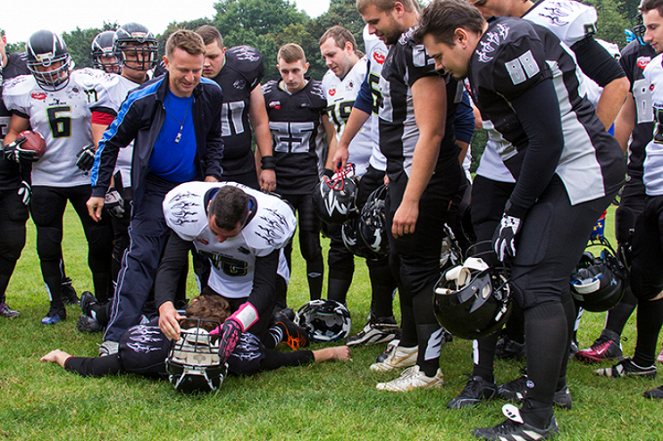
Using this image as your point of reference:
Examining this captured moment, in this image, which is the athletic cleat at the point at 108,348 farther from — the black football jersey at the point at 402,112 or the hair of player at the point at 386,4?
the hair of player at the point at 386,4

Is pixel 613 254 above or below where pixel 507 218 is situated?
below

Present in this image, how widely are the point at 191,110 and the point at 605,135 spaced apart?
289 centimetres

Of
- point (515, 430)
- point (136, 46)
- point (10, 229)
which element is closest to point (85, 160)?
point (10, 229)

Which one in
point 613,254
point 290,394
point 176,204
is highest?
point 176,204

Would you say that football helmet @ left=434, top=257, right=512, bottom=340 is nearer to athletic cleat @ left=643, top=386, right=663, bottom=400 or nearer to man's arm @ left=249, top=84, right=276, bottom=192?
athletic cleat @ left=643, top=386, right=663, bottom=400

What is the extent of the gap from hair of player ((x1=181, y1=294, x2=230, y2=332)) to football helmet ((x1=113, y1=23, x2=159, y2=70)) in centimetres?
270

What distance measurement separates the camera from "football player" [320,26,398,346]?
4.05m

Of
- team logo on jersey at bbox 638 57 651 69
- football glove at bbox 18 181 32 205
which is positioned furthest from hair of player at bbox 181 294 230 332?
team logo on jersey at bbox 638 57 651 69

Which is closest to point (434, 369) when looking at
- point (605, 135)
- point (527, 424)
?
point (527, 424)

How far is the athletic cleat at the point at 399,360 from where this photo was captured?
357 centimetres

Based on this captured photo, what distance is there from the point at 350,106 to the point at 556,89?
2.78m

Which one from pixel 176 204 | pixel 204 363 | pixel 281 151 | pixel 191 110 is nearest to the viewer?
pixel 204 363

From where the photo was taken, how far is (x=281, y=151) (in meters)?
5.49

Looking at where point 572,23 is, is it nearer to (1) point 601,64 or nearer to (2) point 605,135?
(1) point 601,64
